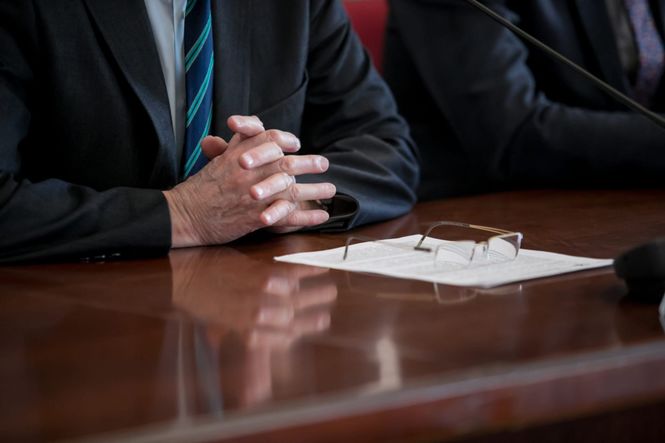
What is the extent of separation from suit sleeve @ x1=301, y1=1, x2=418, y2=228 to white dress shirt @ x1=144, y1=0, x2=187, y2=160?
0.85 feet

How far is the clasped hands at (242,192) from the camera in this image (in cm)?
129

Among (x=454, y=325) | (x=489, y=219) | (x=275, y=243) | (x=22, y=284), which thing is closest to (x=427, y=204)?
(x=489, y=219)

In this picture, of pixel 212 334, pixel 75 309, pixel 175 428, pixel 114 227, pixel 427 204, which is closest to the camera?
pixel 175 428

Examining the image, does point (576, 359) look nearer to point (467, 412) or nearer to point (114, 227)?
point (467, 412)

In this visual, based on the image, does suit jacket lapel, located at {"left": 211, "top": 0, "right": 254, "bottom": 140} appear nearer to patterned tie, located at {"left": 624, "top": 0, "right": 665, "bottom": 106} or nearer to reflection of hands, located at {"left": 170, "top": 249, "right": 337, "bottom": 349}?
reflection of hands, located at {"left": 170, "top": 249, "right": 337, "bottom": 349}

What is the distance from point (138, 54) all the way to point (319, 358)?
851mm

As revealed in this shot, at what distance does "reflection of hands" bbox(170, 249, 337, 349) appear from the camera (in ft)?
2.62

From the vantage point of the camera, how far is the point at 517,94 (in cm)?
204

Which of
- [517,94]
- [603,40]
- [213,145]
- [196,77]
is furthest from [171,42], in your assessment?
[603,40]

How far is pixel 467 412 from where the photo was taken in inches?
24.3

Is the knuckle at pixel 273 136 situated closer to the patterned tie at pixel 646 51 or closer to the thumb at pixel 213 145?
the thumb at pixel 213 145

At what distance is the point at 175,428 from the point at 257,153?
774 mm

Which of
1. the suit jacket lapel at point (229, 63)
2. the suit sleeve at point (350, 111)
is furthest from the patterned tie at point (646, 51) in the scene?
the suit jacket lapel at point (229, 63)

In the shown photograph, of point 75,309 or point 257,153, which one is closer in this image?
point 75,309
